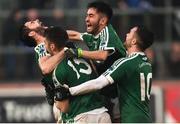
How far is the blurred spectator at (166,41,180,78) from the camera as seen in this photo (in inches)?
709

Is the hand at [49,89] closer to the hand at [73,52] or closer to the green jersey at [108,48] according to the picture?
the hand at [73,52]

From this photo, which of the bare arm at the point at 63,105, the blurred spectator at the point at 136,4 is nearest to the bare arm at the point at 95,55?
the bare arm at the point at 63,105

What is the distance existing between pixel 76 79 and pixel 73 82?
48 millimetres

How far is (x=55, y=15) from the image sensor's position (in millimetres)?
18094

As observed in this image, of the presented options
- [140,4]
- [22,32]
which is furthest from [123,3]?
[22,32]

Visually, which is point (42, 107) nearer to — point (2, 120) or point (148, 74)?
point (2, 120)

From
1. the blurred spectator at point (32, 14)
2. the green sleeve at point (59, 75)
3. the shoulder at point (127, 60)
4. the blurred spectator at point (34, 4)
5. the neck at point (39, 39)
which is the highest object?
the neck at point (39, 39)

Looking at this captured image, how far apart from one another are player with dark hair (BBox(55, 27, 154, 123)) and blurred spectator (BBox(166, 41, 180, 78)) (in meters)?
8.37

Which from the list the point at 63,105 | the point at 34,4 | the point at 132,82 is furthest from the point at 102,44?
the point at 34,4

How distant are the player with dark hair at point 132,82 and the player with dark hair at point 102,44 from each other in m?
0.19

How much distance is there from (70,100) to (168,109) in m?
6.96

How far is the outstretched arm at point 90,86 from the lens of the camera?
9.43m

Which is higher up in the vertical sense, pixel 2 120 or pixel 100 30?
pixel 100 30

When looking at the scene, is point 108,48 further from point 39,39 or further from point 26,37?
point 26,37
